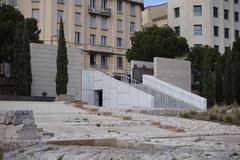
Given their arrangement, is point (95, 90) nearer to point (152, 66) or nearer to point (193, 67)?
point (152, 66)

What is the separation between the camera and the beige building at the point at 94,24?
70.6m

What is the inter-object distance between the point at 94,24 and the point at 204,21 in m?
17.3

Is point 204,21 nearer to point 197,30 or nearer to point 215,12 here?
point 197,30

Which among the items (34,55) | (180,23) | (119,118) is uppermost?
(180,23)

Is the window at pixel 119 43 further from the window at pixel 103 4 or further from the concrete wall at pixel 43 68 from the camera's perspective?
the concrete wall at pixel 43 68

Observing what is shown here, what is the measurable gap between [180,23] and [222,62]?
77.1 feet

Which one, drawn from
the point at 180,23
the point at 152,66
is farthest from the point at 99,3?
the point at 152,66

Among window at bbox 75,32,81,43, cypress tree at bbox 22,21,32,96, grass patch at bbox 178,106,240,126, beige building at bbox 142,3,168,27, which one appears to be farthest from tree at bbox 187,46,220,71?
grass patch at bbox 178,106,240,126

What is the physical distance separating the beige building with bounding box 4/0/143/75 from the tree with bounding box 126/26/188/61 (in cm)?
1034

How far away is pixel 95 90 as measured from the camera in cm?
4584

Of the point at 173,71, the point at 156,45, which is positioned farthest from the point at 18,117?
the point at 156,45

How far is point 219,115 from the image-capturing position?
93.1 ft

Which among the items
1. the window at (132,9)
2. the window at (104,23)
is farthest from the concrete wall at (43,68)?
the window at (132,9)

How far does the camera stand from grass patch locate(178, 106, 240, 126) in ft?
90.5
